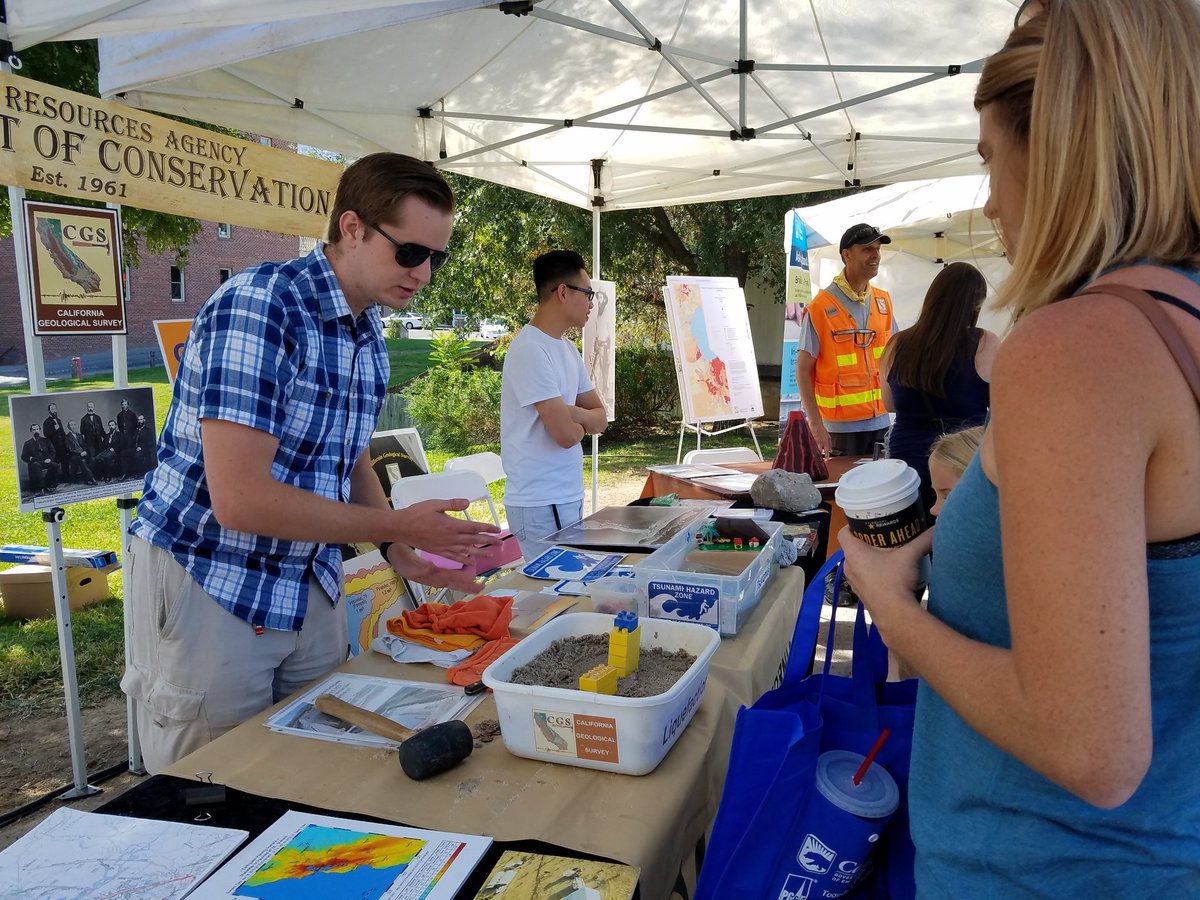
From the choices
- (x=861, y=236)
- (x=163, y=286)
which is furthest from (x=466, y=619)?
(x=163, y=286)

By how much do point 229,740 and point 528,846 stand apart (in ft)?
1.96

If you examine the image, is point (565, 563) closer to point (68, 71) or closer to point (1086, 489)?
point (1086, 489)

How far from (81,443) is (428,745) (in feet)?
6.61

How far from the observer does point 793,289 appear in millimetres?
5977

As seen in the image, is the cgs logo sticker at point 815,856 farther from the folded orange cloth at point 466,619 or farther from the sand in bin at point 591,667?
the folded orange cloth at point 466,619

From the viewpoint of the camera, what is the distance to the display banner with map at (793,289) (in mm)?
6012

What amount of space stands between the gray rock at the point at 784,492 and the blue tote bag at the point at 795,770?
6.73 ft

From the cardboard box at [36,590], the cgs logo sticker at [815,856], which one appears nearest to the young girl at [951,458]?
the cgs logo sticker at [815,856]

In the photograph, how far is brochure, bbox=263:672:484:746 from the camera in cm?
136

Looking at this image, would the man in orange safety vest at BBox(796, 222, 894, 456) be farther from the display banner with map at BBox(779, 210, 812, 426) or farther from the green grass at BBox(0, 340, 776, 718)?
the green grass at BBox(0, 340, 776, 718)

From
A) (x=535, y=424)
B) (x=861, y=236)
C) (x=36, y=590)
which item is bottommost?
(x=36, y=590)

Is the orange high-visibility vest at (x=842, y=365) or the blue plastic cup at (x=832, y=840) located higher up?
the orange high-visibility vest at (x=842, y=365)

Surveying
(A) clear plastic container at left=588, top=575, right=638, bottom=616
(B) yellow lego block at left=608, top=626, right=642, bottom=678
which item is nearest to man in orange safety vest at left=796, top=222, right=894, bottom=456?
(A) clear plastic container at left=588, top=575, right=638, bottom=616

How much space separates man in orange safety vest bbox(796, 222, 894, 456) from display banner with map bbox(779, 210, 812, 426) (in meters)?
1.18
